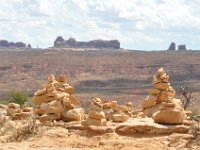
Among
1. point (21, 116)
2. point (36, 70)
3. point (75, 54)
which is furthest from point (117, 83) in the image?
point (21, 116)

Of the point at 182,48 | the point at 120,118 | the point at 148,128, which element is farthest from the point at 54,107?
the point at 182,48

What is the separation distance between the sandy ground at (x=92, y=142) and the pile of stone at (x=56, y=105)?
1151mm

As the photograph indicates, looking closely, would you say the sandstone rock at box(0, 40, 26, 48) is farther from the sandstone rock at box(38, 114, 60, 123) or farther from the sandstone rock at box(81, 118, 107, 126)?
the sandstone rock at box(81, 118, 107, 126)

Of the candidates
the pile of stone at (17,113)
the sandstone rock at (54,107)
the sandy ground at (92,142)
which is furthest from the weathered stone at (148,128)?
the pile of stone at (17,113)

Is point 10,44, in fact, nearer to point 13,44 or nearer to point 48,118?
point 13,44

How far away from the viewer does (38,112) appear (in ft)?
52.6

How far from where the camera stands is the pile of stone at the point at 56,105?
15523 millimetres

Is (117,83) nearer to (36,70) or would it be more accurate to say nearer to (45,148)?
(36,70)

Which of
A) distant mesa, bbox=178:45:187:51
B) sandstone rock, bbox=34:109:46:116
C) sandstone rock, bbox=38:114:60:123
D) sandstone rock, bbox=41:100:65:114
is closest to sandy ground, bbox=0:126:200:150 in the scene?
sandstone rock, bbox=38:114:60:123

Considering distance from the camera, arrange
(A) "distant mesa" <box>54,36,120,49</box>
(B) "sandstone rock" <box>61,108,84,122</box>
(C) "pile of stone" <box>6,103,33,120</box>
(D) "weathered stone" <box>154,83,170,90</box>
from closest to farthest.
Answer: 1. (B) "sandstone rock" <box>61,108,84,122</box>
2. (D) "weathered stone" <box>154,83,170,90</box>
3. (C) "pile of stone" <box>6,103,33,120</box>
4. (A) "distant mesa" <box>54,36,120,49</box>

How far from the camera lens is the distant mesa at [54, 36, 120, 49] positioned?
150 m

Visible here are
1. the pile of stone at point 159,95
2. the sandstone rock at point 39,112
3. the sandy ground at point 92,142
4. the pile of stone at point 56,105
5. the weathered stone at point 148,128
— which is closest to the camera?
the sandy ground at point 92,142

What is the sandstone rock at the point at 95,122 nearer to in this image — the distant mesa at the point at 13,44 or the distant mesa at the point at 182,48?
the distant mesa at the point at 182,48

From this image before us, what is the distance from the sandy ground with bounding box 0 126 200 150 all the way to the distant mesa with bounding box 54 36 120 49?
13486 centimetres
